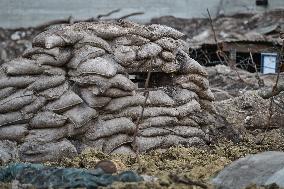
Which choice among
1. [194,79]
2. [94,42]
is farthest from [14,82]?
[194,79]

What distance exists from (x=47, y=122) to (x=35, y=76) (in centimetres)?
46

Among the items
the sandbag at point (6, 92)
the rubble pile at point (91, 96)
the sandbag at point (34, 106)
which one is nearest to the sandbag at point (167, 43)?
the rubble pile at point (91, 96)

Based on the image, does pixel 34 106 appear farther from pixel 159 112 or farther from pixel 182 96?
pixel 182 96

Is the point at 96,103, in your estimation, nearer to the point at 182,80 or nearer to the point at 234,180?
the point at 182,80

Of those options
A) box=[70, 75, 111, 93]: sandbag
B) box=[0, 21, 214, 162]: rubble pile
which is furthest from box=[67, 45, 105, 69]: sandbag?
box=[70, 75, 111, 93]: sandbag

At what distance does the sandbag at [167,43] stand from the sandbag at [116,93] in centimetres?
64

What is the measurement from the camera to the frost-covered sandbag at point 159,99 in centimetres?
603

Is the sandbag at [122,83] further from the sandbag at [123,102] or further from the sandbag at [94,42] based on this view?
the sandbag at [94,42]

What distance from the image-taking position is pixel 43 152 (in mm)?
5398

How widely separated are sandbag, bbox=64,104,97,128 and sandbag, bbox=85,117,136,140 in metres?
0.12

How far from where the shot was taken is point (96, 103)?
5641 millimetres

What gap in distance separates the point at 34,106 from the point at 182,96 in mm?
1523

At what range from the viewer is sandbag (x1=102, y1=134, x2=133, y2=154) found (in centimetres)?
565

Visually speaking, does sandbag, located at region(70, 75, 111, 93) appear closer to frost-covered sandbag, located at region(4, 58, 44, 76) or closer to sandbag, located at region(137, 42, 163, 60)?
frost-covered sandbag, located at region(4, 58, 44, 76)
